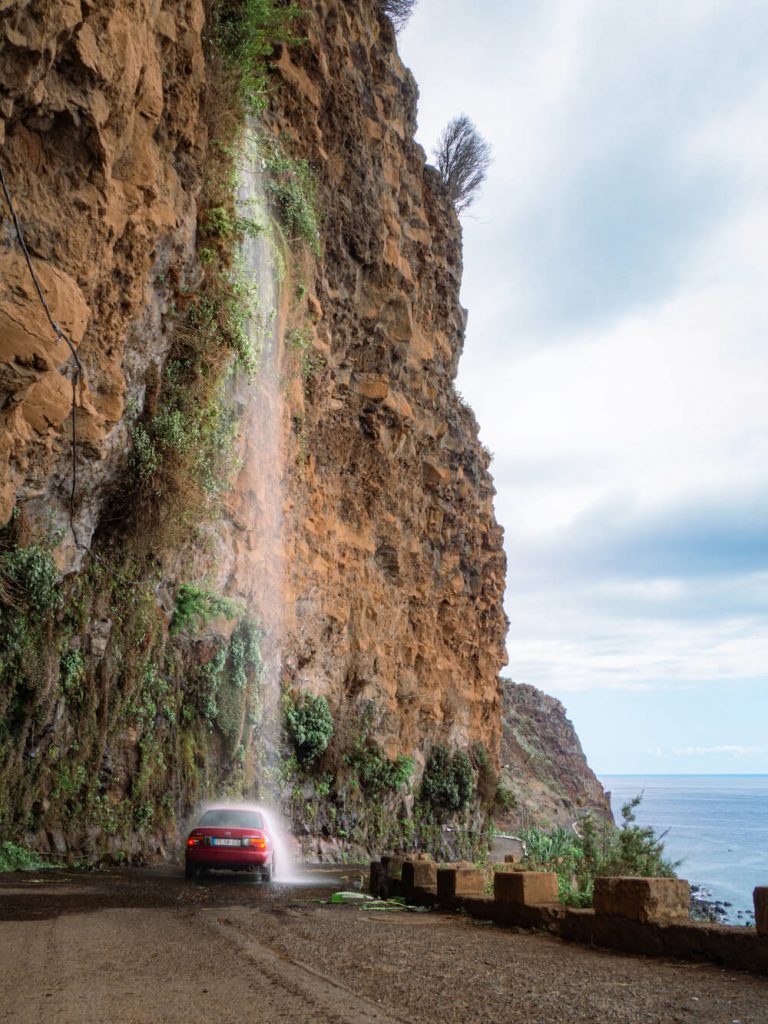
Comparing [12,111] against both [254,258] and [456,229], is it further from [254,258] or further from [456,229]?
[456,229]

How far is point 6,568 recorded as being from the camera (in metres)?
11.8

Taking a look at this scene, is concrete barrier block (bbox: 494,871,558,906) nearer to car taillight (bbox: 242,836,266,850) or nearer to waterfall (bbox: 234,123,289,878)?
car taillight (bbox: 242,836,266,850)

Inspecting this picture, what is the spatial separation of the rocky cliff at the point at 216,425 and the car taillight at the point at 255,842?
2.94 meters

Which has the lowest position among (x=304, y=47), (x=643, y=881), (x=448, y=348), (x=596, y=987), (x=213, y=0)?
(x=596, y=987)

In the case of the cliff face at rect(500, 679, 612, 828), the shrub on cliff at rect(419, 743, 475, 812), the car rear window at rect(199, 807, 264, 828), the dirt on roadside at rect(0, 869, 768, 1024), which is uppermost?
the cliff face at rect(500, 679, 612, 828)

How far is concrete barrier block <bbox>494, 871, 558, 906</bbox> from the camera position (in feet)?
28.3

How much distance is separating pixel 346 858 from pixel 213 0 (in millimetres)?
18961

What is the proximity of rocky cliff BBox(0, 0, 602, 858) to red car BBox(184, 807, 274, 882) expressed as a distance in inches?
90.2

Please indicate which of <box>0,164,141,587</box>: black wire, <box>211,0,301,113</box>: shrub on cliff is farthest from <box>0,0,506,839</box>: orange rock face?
<box>211,0,301,113</box>: shrub on cliff

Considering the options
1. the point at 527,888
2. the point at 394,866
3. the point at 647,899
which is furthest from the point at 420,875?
the point at 647,899

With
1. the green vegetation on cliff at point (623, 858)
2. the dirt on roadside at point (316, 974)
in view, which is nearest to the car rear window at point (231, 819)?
the dirt on roadside at point (316, 974)

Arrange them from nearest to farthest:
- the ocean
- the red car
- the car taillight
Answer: the red car < the car taillight < the ocean

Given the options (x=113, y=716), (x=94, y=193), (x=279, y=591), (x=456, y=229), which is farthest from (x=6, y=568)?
(x=456, y=229)

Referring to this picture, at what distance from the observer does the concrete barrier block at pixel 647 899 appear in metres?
7.04
